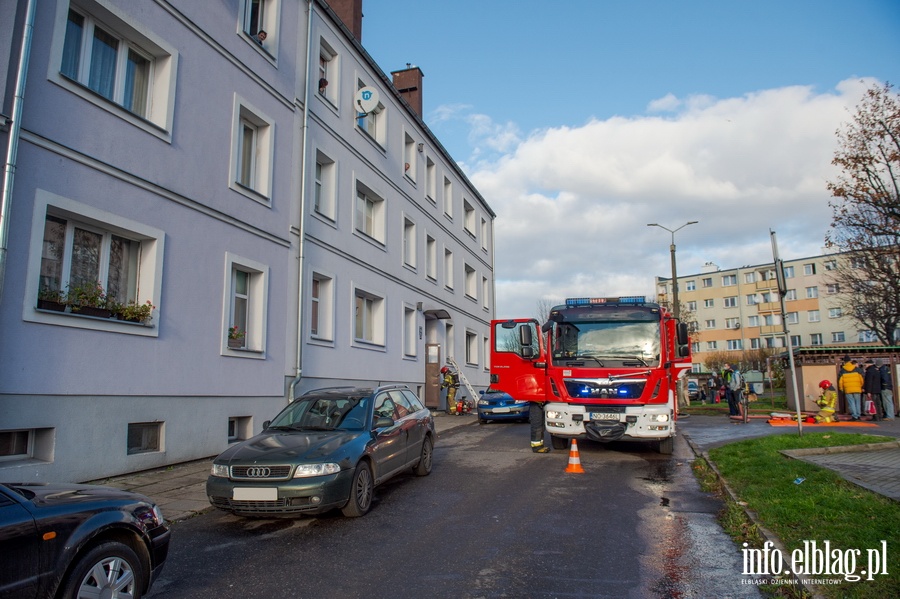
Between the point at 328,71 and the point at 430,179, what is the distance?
9.27m

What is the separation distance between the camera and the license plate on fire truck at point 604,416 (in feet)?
37.1

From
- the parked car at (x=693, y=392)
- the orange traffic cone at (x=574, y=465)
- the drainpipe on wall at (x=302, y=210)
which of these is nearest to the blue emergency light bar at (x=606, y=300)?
the orange traffic cone at (x=574, y=465)

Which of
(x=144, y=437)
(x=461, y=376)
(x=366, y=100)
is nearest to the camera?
(x=144, y=437)

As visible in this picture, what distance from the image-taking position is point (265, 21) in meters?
14.6

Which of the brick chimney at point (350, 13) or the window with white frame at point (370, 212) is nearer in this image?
the window with white frame at point (370, 212)

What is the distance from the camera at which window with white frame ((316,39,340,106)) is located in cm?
1720

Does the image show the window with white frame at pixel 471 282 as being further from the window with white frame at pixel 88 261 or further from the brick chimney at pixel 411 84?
the window with white frame at pixel 88 261

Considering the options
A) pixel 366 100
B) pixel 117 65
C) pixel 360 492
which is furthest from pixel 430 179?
pixel 360 492

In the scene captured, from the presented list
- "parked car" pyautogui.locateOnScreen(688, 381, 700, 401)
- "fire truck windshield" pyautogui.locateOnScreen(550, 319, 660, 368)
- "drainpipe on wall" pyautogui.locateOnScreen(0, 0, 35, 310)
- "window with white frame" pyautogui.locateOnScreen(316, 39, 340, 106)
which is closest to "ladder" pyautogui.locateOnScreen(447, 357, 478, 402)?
"window with white frame" pyautogui.locateOnScreen(316, 39, 340, 106)

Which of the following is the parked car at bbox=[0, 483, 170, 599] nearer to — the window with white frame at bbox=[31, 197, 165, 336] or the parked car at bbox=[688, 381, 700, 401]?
the window with white frame at bbox=[31, 197, 165, 336]

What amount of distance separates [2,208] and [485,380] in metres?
26.3

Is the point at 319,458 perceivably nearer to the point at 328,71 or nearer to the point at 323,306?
the point at 323,306

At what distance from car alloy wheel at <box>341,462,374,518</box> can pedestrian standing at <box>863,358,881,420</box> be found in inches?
753

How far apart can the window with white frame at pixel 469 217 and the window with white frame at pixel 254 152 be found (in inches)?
738
